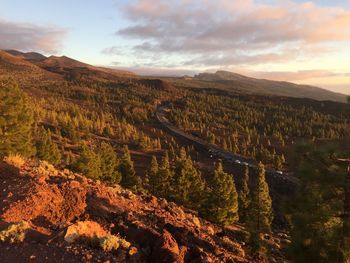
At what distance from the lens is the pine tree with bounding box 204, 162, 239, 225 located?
3966 cm

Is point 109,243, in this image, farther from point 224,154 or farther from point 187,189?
point 224,154

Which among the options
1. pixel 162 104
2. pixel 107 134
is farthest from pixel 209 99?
pixel 107 134

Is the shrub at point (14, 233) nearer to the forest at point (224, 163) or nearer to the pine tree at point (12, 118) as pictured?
the forest at point (224, 163)

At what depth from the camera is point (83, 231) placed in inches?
484

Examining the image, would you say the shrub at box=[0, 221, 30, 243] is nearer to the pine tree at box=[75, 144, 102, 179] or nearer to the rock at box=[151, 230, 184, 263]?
the rock at box=[151, 230, 184, 263]

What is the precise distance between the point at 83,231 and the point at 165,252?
269cm

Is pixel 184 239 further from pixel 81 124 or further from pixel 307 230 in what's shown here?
pixel 81 124

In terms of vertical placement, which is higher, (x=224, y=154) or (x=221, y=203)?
(x=221, y=203)

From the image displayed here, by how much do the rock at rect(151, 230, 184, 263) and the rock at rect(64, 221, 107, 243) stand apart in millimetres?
1816

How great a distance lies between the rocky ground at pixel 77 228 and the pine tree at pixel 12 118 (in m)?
16.8

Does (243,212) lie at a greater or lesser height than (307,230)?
lesser

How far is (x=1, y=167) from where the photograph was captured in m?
17.7

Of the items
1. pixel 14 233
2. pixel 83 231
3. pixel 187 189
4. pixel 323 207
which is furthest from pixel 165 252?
pixel 187 189

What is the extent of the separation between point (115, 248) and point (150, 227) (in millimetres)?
3383
